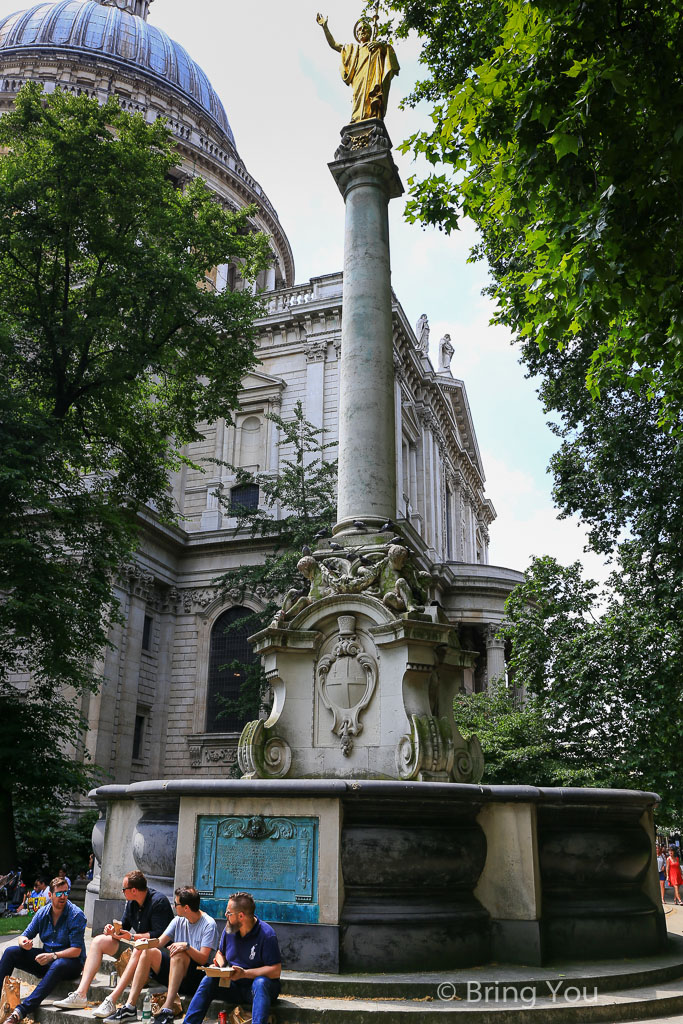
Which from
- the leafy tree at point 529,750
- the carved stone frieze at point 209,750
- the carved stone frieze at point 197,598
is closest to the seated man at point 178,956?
the leafy tree at point 529,750

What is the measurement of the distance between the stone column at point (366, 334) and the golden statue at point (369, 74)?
0.41 m

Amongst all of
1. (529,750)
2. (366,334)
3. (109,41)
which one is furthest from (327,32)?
(109,41)

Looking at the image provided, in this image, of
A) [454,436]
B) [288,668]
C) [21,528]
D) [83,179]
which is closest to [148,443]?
[21,528]

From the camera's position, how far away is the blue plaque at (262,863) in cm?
805

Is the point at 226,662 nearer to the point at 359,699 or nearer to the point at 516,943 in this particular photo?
the point at 359,699

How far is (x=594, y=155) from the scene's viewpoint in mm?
8594

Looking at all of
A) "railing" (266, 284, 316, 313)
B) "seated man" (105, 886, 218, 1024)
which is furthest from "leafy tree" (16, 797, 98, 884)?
"railing" (266, 284, 316, 313)

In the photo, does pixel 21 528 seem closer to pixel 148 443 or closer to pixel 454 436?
pixel 148 443

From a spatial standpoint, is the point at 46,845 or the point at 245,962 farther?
the point at 46,845

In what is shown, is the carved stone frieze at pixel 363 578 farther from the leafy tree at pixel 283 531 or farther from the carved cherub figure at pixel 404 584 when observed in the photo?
the leafy tree at pixel 283 531

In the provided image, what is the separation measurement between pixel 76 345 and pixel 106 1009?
54.0ft

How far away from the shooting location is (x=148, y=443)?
77.7 ft

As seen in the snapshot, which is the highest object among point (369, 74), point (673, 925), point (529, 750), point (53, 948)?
point (369, 74)

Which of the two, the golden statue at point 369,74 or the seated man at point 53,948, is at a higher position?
the golden statue at point 369,74
